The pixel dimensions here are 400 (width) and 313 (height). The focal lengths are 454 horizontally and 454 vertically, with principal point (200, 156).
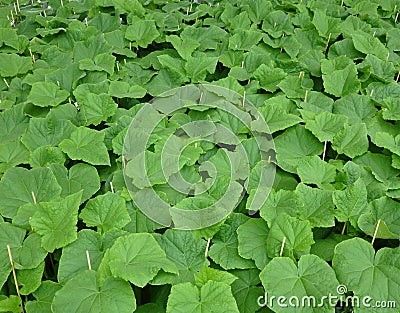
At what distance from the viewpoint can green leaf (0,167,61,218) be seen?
206 centimetres

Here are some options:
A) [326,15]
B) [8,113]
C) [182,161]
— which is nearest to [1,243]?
[182,161]

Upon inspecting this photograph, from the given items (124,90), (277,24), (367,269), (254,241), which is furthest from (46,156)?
(277,24)

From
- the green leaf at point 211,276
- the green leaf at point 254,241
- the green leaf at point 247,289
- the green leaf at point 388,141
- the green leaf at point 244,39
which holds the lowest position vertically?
the green leaf at point 247,289

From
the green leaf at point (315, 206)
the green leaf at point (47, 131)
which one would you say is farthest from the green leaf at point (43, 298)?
the green leaf at point (315, 206)

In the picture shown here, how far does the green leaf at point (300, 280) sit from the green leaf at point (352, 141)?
0.82 metres

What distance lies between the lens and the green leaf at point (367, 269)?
166 centimetres

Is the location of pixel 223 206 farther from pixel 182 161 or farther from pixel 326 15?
pixel 326 15

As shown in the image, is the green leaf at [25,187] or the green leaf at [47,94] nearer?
the green leaf at [25,187]

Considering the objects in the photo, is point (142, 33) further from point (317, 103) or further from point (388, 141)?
point (388, 141)

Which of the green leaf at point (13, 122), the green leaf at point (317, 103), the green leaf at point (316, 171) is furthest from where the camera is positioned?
the green leaf at point (317, 103)

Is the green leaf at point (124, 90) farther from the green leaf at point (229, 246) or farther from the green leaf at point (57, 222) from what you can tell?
the green leaf at point (229, 246)

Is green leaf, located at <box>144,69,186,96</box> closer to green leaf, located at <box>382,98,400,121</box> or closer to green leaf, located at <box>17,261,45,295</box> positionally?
green leaf, located at <box>382,98,400,121</box>

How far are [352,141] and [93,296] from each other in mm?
1544

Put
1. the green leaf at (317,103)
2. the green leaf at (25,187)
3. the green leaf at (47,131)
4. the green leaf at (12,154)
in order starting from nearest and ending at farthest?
1. the green leaf at (25,187)
2. the green leaf at (12,154)
3. the green leaf at (47,131)
4. the green leaf at (317,103)
